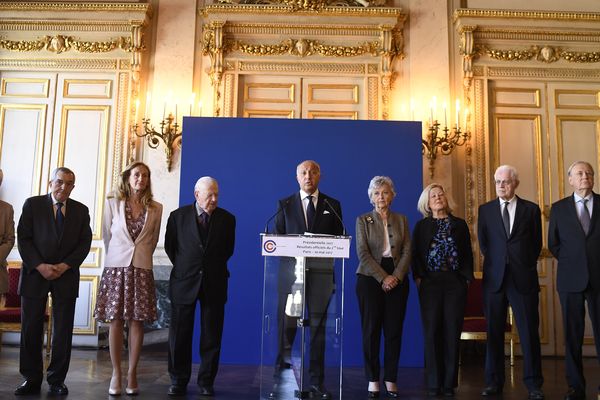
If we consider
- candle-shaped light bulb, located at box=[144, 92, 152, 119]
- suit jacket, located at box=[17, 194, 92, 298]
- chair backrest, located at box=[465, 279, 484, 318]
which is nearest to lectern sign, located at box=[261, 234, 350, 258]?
suit jacket, located at box=[17, 194, 92, 298]

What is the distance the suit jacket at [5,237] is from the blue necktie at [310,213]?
182 centimetres

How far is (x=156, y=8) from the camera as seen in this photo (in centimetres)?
586

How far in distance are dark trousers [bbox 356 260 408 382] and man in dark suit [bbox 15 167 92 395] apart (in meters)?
1.77

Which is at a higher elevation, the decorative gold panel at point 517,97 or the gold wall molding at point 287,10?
the gold wall molding at point 287,10

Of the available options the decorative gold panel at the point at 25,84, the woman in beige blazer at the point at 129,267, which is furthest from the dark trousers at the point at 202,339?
the decorative gold panel at the point at 25,84

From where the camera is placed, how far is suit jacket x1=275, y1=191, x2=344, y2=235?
3.44m

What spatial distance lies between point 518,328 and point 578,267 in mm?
522

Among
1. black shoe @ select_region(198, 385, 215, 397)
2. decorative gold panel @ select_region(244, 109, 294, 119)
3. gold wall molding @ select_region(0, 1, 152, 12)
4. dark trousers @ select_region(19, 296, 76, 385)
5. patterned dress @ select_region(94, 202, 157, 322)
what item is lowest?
black shoe @ select_region(198, 385, 215, 397)

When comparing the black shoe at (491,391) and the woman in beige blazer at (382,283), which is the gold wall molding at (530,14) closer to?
the woman in beige blazer at (382,283)

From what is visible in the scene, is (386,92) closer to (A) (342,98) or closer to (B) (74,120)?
(A) (342,98)

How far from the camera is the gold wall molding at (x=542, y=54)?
5.72 m

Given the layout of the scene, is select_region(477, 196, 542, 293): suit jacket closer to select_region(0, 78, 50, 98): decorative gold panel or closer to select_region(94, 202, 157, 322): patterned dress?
select_region(94, 202, 157, 322): patterned dress

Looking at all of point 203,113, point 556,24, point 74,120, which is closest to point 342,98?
point 203,113

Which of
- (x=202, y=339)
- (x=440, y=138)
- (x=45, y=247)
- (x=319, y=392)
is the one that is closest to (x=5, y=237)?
(x=45, y=247)
